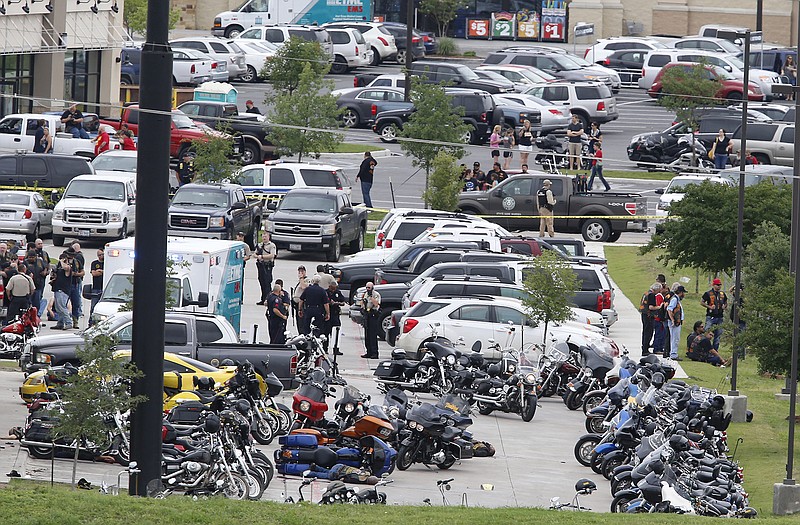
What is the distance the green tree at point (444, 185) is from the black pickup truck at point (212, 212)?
5091 millimetres

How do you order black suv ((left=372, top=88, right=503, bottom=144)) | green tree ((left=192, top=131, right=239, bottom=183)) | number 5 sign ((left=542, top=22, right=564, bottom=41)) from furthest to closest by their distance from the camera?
number 5 sign ((left=542, top=22, right=564, bottom=41)) < black suv ((left=372, top=88, right=503, bottom=144)) < green tree ((left=192, top=131, right=239, bottom=183))

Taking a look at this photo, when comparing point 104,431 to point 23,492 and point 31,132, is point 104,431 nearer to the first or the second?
point 23,492

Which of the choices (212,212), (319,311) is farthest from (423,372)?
(212,212)

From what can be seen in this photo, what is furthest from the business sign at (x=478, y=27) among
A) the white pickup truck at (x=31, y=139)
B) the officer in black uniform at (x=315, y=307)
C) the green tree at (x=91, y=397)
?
the green tree at (x=91, y=397)

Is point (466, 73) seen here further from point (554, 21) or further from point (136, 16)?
point (554, 21)

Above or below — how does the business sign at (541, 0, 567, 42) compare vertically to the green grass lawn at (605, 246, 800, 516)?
above

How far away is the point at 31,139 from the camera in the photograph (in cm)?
4262

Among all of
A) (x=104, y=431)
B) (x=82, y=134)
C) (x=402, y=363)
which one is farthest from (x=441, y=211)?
(x=104, y=431)

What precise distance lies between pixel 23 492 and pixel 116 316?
942 cm

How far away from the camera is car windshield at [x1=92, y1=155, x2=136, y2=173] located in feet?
127

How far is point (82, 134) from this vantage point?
142 ft

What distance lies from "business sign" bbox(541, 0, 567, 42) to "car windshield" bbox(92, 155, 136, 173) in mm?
41687

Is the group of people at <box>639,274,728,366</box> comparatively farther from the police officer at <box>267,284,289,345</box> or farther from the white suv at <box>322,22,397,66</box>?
the white suv at <box>322,22,397,66</box>

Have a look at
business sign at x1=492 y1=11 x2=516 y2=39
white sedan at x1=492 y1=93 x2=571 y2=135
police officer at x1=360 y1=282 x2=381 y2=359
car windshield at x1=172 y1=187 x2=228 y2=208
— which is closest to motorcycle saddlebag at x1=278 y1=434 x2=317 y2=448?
police officer at x1=360 y1=282 x2=381 y2=359
